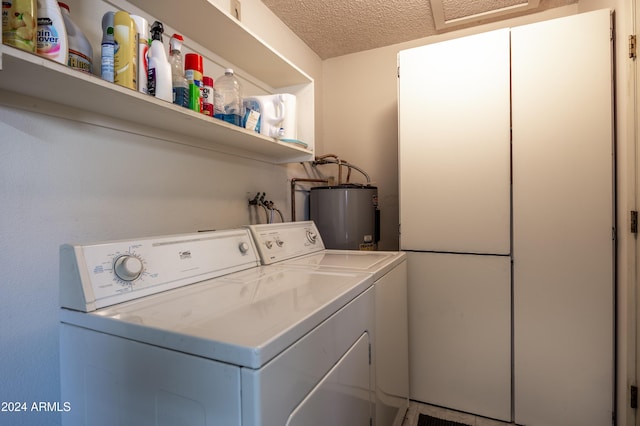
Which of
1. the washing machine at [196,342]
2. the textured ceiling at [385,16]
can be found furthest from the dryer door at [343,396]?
the textured ceiling at [385,16]

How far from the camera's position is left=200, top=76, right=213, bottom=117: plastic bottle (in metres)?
1.27

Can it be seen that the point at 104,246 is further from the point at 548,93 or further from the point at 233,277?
the point at 548,93

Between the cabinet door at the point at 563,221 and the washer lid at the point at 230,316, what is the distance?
1233 millimetres

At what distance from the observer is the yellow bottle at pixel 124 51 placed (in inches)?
37.1

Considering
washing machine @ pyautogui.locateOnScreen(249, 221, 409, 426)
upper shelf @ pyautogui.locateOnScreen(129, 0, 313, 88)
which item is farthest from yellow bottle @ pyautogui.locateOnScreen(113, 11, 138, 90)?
washing machine @ pyautogui.locateOnScreen(249, 221, 409, 426)

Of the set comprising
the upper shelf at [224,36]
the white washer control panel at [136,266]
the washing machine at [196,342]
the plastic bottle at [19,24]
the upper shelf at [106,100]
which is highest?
the upper shelf at [224,36]

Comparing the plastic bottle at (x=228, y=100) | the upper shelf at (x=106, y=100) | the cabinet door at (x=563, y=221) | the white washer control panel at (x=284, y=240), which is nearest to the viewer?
the upper shelf at (x=106, y=100)

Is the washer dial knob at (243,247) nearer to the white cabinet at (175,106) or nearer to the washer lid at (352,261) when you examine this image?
the washer lid at (352,261)

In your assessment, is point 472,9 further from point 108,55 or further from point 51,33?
point 51,33

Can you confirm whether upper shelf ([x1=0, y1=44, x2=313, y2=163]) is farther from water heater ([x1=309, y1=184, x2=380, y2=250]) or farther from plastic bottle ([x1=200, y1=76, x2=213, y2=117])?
water heater ([x1=309, y1=184, x2=380, y2=250])

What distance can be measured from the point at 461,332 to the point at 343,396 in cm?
122

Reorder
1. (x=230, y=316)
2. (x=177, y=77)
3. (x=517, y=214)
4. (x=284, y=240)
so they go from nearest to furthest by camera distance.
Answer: (x=230, y=316) < (x=177, y=77) < (x=284, y=240) < (x=517, y=214)

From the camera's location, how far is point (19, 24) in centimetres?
74

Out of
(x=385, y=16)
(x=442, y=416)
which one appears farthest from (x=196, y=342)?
(x=385, y=16)
